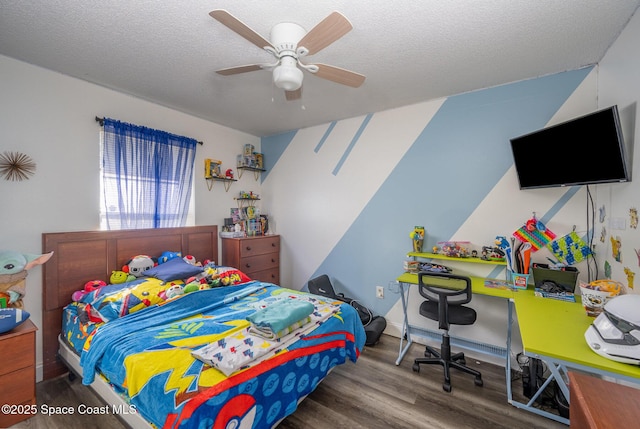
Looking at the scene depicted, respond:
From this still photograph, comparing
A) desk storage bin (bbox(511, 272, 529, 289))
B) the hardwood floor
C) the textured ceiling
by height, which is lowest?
the hardwood floor

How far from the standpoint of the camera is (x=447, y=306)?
7.07 feet

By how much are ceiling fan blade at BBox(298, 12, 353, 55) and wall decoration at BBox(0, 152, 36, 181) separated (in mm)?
2435

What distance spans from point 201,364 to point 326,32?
1.88 metres

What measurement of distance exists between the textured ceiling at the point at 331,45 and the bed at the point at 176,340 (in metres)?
1.53

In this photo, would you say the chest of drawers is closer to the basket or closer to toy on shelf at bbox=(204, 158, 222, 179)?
toy on shelf at bbox=(204, 158, 222, 179)

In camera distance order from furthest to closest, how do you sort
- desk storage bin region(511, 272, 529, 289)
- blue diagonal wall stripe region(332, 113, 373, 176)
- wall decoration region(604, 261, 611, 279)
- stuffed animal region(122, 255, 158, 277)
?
1. blue diagonal wall stripe region(332, 113, 373, 176)
2. stuffed animal region(122, 255, 158, 277)
3. desk storage bin region(511, 272, 529, 289)
4. wall decoration region(604, 261, 611, 279)

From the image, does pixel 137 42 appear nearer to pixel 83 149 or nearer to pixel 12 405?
pixel 83 149

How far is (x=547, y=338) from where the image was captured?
1.32m

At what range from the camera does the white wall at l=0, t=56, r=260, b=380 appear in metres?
2.04

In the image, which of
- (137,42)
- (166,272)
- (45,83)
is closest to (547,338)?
(166,272)

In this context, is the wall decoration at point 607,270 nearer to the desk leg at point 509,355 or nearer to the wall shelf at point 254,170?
the desk leg at point 509,355

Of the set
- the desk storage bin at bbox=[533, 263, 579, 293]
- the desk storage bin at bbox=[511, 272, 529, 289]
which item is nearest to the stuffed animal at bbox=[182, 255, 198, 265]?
the desk storage bin at bbox=[511, 272, 529, 289]

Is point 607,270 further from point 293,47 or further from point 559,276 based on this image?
point 293,47

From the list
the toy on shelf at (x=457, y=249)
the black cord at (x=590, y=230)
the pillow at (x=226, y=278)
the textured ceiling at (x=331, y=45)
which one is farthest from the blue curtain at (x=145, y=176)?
the black cord at (x=590, y=230)
